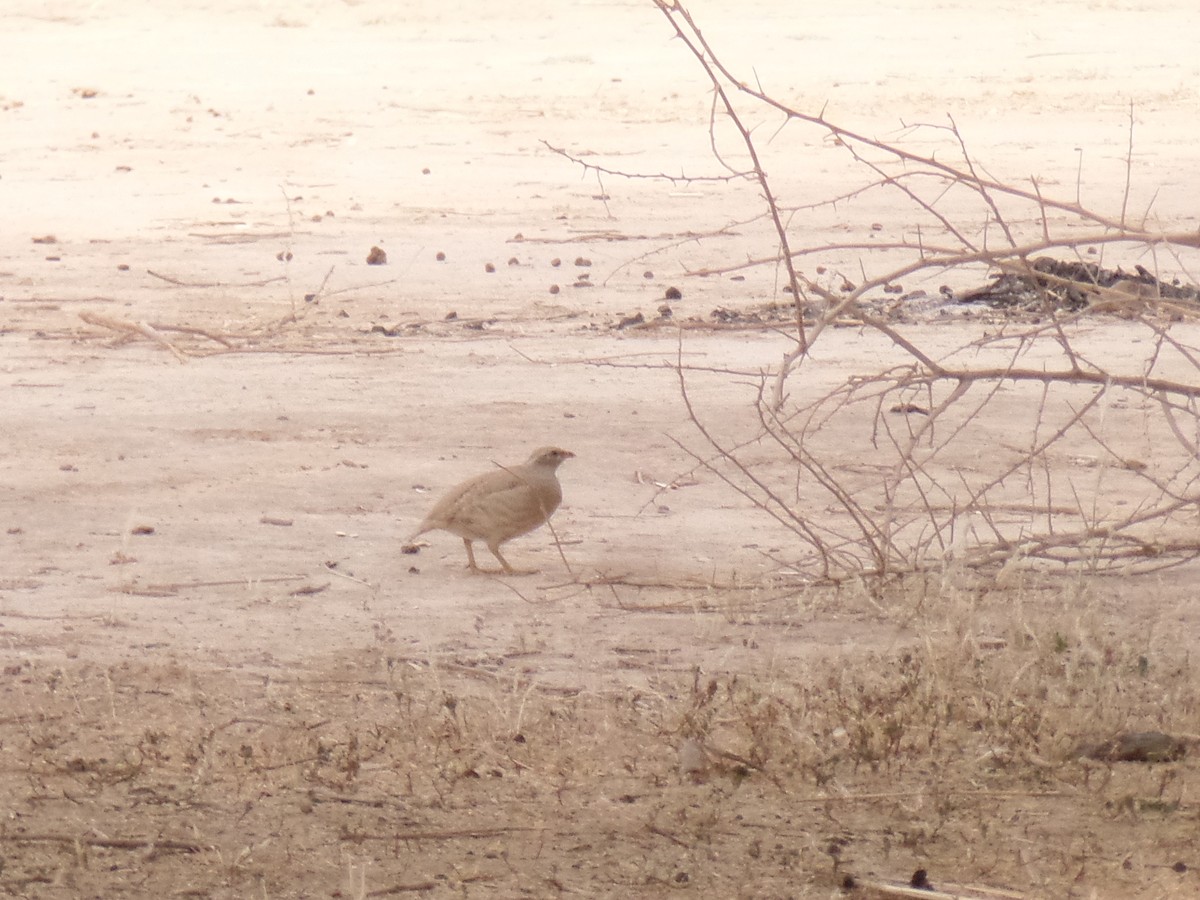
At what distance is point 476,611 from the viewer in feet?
18.2

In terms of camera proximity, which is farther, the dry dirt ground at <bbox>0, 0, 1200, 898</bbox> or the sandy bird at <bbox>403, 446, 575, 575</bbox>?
the sandy bird at <bbox>403, 446, 575, 575</bbox>

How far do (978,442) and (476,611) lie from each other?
275 cm

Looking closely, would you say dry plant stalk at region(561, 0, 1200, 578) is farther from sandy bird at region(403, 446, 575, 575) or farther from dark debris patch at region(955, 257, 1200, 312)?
sandy bird at region(403, 446, 575, 575)

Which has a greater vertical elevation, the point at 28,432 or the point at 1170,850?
the point at 1170,850

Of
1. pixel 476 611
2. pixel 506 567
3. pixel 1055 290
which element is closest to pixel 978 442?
pixel 1055 290

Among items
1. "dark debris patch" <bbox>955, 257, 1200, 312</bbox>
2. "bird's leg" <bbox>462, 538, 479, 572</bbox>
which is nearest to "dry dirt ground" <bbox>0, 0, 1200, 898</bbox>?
"bird's leg" <bbox>462, 538, 479, 572</bbox>

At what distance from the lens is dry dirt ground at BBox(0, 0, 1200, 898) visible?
12.8 ft

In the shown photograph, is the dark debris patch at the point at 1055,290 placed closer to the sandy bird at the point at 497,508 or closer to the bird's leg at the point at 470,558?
the sandy bird at the point at 497,508

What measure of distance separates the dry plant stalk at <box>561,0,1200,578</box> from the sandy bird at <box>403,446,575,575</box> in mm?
A: 541

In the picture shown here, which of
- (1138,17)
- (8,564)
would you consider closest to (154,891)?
(8,564)

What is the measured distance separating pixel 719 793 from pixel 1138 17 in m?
21.8

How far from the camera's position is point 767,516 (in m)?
6.58

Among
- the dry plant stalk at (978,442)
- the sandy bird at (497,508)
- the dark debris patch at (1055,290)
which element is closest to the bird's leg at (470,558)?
the sandy bird at (497,508)

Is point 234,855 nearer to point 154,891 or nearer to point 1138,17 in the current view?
point 154,891
